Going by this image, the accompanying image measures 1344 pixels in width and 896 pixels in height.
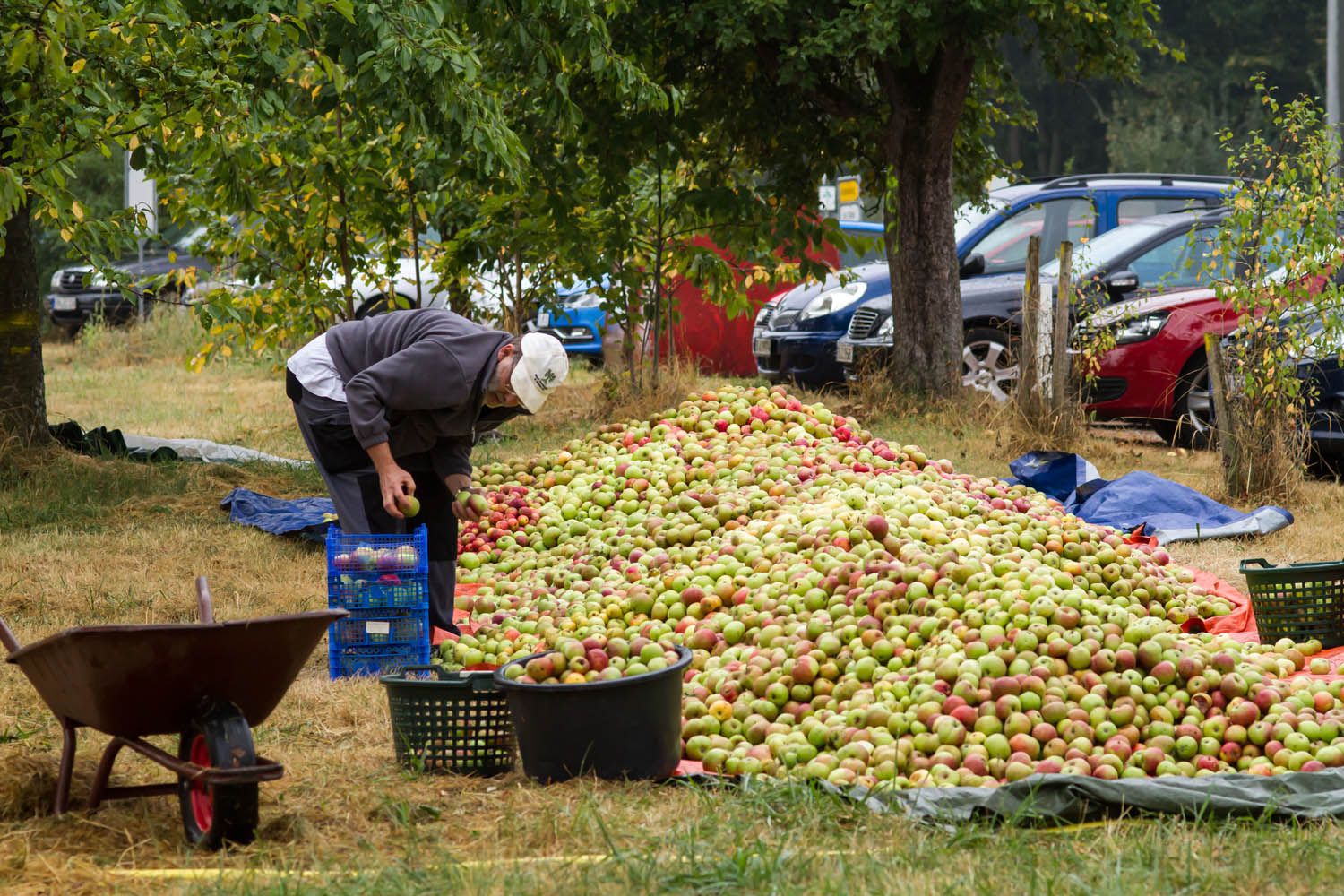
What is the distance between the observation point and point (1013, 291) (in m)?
13.0

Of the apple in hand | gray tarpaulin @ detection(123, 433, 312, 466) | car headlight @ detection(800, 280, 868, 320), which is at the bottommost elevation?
gray tarpaulin @ detection(123, 433, 312, 466)

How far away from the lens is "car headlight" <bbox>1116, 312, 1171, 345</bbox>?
11.4m

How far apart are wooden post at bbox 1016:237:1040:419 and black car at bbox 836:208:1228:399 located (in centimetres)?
27

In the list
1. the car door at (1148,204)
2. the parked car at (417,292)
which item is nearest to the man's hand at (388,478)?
the parked car at (417,292)

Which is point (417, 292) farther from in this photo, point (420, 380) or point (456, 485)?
point (420, 380)

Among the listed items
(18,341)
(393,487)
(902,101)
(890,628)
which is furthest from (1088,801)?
(902,101)

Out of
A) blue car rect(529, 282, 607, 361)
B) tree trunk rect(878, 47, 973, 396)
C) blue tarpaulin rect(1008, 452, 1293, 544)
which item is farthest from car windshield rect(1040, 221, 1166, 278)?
blue car rect(529, 282, 607, 361)

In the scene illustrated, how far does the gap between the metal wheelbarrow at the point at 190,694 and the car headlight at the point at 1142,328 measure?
8851 millimetres

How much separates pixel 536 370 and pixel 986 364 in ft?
26.1

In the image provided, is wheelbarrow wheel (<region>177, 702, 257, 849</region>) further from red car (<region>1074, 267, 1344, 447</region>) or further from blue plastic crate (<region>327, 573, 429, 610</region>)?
red car (<region>1074, 267, 1344, 447</region>)

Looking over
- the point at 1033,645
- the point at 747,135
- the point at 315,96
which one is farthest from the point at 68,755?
the point at 747,135

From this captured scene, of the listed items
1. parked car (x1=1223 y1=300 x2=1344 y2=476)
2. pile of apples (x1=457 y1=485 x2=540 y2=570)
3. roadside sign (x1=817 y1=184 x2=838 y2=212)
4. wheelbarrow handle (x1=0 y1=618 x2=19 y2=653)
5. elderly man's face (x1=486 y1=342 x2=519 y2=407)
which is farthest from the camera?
roadside sign (x1=817 y1=184 x2=838 y2=212)

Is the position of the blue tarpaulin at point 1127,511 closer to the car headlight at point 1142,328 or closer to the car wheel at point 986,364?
the car headlight at point 1142,328

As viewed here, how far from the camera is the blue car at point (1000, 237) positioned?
1345 centimetres
